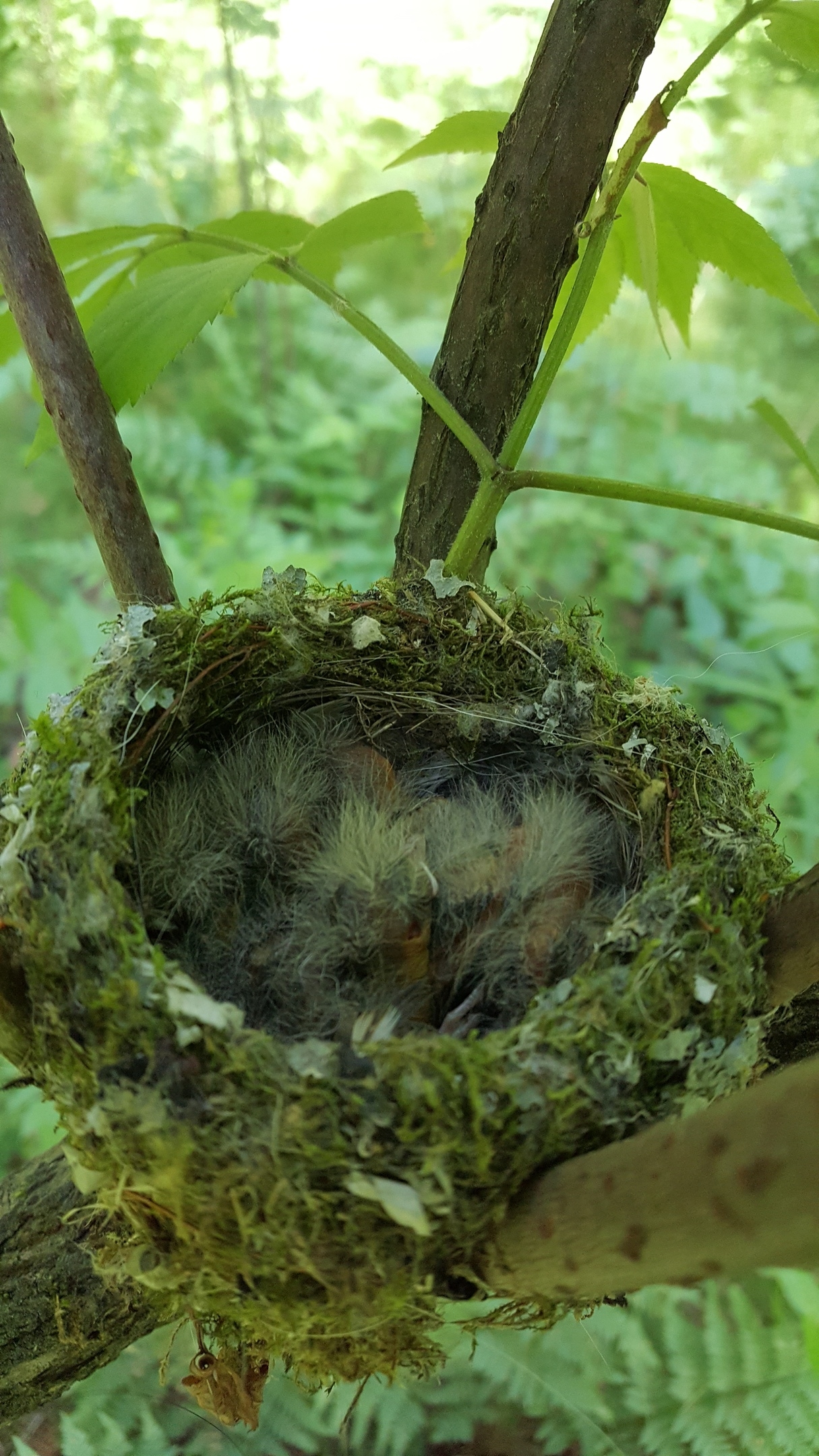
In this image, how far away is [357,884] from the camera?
1.06 m

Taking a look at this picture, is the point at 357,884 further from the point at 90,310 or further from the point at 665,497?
the point at 90,310

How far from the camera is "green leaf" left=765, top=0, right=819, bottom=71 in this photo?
862 millimetres

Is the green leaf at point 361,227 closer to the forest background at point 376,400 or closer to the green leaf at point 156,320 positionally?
the green leaf at point 156,320

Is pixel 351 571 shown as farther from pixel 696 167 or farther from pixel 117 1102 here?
pixel 117 1102

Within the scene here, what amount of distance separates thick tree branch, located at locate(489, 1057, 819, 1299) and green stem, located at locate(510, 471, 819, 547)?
1.78ft

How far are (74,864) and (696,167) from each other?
2556 mm

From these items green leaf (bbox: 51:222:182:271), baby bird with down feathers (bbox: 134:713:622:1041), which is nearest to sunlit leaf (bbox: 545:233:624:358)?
green leaf (bbox: 51:222:182:271)

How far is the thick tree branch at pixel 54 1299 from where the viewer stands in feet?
2.95

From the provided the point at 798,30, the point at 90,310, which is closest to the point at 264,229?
the point at 90,310

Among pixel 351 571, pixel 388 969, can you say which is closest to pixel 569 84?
pixel 388 969

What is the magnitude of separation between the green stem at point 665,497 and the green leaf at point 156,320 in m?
0.30

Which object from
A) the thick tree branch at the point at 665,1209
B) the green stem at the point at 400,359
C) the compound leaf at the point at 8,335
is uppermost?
the compound leaf at the point at 8,335

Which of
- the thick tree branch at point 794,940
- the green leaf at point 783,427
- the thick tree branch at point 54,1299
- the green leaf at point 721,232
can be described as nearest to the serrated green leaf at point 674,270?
the green leaf at point 721,232

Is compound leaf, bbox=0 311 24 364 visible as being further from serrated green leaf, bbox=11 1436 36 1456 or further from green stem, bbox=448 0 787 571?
serrated green leaf, bbox=11 1436 36 1456
